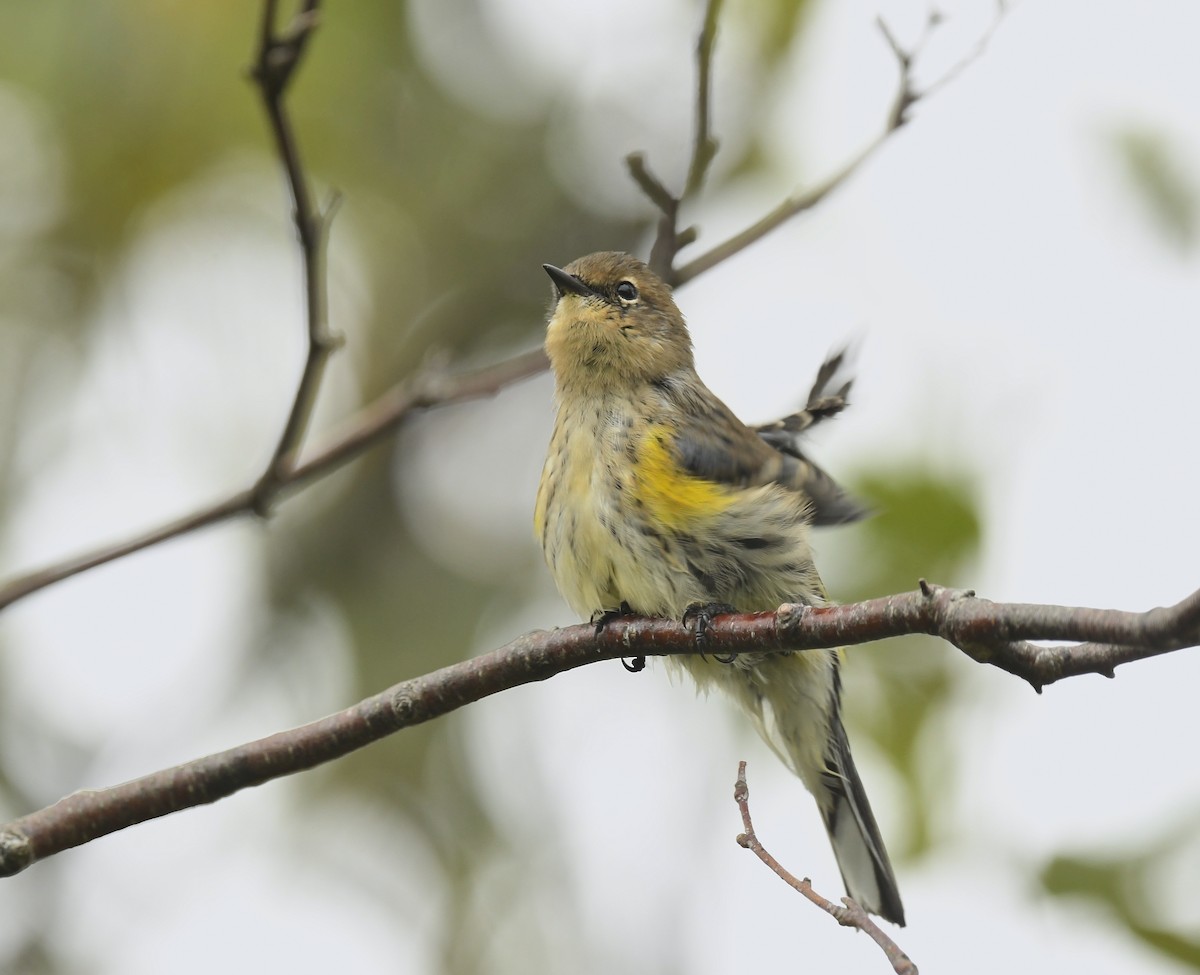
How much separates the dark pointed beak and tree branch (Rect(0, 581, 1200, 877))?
86.7 inches

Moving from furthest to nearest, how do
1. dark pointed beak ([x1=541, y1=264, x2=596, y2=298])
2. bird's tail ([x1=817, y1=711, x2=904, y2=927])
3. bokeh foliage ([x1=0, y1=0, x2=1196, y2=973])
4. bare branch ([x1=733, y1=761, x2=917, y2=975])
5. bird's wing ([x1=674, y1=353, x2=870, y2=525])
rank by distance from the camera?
bokeh foliage ([x1=0, y1=0, x2=1196, y2=973]) < dark pointed beak ([x1=541, y1=264, x2=596, y2=298]) < bird's tail ([x1=817, y1=711, x2=904, y2=927]) < bird's wing ([x1=674, y1=353, x2=870, y2=525]) < bare branch ([x1=733, y1=761, x2=917, y2=975])

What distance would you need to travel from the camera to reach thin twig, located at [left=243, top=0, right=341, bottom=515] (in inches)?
146

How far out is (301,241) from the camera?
4004 mm

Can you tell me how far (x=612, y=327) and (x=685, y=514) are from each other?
51.1 inches

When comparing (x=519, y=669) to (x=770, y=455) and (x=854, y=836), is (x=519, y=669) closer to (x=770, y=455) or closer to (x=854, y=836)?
(x=770, y=455)

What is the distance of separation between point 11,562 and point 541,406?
332 cm

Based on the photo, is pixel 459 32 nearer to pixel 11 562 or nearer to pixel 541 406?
pixel 541 406

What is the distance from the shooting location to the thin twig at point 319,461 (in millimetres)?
3830

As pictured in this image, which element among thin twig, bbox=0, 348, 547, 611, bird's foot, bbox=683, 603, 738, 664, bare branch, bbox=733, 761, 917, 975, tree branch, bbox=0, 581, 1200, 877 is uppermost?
thin twig, bbox=0, 348, 547, 611

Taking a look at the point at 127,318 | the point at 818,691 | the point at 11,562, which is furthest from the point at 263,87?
the point at 127,318

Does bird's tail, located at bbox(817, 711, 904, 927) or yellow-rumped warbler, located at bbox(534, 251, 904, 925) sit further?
bird's tail, located at bbox(817, 711, 904, 927)

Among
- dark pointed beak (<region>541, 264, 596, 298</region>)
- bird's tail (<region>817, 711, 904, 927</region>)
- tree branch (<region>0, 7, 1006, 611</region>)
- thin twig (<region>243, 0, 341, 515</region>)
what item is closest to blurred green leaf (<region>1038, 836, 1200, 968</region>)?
bird's tail (<region>817, 711, 904, 927</region>)

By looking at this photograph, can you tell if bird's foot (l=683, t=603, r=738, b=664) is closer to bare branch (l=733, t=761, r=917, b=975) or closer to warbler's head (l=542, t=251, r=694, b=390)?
bare branch (l=733, t=761, r=917, b=975)

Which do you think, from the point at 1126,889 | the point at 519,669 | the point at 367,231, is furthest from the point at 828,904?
the point at 367,231
